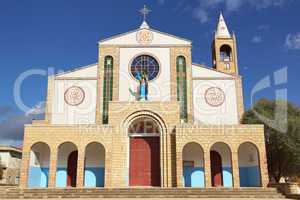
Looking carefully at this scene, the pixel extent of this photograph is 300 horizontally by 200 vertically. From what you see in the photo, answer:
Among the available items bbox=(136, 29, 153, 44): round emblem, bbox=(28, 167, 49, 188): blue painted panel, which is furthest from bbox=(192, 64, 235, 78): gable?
bbox=(28, 167, 49, 188): blue painted panel

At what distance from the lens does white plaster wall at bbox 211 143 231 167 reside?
2166 cm

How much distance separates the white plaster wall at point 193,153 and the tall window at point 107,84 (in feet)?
20.0

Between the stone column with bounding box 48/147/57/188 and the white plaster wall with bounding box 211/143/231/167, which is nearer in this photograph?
the stone column with bounding box 48/147/57/188

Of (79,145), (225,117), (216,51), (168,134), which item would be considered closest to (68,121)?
(79,145)

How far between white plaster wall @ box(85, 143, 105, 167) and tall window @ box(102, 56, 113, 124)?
2.08 m

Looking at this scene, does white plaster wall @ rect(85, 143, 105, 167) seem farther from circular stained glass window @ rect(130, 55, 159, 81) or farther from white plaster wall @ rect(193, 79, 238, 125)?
white plaster wall @ rect(193, 79, 238, 125)

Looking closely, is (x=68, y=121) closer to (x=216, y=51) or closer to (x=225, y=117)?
(x=225, y=117)

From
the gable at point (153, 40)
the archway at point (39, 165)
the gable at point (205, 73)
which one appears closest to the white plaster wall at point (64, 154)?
the archway at point (39, 165)

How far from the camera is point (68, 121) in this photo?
74.3 feet

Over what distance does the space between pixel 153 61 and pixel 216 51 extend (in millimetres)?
9786

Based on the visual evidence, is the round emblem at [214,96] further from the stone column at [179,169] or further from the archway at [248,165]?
the stone column at [179,169]

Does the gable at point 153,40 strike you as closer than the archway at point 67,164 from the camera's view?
No

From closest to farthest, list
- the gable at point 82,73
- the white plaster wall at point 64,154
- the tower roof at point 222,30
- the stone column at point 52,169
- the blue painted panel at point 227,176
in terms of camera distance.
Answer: the stone column at point 52,169 < the blue painted panel at point 227,176 < the white plaster wall at point 64,154 < the gable at point 82,73 < the tower roof at point 222,30

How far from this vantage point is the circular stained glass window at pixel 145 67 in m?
24.0
